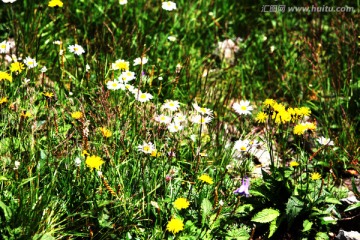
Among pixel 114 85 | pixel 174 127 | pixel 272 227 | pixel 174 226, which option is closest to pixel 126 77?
pixel 114 85

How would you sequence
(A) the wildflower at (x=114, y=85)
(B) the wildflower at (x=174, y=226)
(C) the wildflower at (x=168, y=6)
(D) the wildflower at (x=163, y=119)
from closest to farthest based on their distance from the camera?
(B) the wildflower at (x=174, y=226) → (D) the wildflower at (x=163, y=119) → (A) the wildflower at (x=114, y=85) → (C) the wildflower at (x=168, y=6)

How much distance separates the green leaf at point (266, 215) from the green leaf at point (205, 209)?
275mm

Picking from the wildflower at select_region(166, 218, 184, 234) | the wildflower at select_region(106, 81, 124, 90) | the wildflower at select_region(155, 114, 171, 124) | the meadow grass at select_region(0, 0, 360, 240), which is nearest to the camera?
the wildflower at select_region(166, 218, 184, 234)

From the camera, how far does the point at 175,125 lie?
290 cm

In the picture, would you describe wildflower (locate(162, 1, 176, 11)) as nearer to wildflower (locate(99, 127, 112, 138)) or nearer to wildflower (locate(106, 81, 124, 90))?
wildflower (locate(106, 81, 124, 90))

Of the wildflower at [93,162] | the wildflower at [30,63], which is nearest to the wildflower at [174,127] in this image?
the wildflower at [93,162]

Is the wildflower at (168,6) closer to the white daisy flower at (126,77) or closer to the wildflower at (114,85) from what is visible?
the white daisy flower at (126,77)

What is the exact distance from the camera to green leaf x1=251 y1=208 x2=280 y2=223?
9.16 feet

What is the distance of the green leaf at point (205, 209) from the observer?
2637mm

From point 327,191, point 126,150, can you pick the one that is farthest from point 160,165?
point 327,191

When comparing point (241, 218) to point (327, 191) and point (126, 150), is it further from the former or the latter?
point (126, 150)

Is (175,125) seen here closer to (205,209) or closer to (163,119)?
(163,119)

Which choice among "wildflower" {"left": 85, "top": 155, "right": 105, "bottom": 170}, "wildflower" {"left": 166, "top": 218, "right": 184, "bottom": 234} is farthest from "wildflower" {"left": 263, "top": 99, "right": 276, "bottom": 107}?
"wildflower" {"left": 85, "top": 155, "right": 105, "bottom": 170}

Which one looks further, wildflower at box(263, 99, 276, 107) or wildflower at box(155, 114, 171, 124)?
wildflower at box(155, 114, 171, 124)
